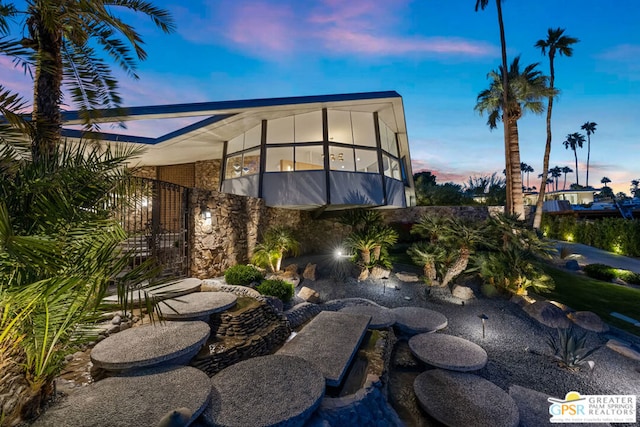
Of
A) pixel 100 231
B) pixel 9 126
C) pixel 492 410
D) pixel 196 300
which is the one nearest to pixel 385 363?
pixel 492 410

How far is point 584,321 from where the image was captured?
6.86m

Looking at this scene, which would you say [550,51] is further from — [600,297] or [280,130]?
[280,130]

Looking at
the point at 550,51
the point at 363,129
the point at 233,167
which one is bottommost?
the point at 233,167

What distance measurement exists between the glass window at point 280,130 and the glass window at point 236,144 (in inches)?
77.1

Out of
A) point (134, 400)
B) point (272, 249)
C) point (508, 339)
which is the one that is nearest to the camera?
point (134, 400)

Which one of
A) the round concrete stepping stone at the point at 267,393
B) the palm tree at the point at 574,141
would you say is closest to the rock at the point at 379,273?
the round concrete stepping stone at the point at 267,393

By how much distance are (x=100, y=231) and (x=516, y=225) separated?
11.1 meters

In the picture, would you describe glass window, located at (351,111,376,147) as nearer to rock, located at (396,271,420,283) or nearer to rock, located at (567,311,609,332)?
rock, located at (396,271,420,283)

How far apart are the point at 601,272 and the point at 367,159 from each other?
11731 millimetres

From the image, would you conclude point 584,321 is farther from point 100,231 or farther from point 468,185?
point 468,185

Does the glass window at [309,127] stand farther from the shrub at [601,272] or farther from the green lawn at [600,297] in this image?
the shrub at [601,272]

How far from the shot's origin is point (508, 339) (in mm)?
6273

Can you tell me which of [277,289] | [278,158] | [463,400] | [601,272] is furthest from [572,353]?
[278,158]

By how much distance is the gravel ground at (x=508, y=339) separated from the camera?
189 inches
